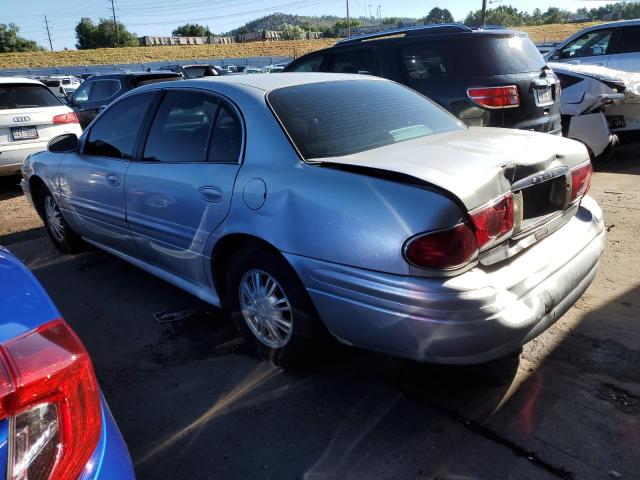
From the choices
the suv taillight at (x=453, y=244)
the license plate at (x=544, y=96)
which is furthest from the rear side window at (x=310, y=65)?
the suv taillight at (x=453, y=244)

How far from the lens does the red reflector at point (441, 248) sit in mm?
2055

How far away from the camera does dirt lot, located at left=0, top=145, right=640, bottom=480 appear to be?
220 centimetres

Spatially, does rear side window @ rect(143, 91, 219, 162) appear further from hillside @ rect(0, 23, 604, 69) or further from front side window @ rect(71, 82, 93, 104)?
hillside @ rect(0, 23, 604, 69)

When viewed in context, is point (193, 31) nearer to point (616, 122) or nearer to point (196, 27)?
point (196, 27)

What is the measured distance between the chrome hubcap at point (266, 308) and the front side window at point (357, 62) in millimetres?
3803

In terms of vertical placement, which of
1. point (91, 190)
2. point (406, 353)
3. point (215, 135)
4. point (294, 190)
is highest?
point (215, 135)

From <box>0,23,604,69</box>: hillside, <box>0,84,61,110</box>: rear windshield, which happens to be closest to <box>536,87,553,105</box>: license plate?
<box>0,84,61,110</box>: rear windshield

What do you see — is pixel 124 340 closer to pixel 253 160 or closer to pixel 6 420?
pixel 253 160

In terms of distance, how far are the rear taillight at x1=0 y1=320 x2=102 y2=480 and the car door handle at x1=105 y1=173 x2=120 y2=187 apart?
2.55 m

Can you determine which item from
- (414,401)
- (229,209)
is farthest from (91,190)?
(414,401)

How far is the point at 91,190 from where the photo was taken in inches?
161

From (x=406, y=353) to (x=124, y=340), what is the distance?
2.03 metres

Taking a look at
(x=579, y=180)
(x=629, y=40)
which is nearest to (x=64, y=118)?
(x=579, y=180)

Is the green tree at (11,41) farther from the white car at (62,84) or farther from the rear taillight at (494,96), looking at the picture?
the rear taillight at (494,96)
